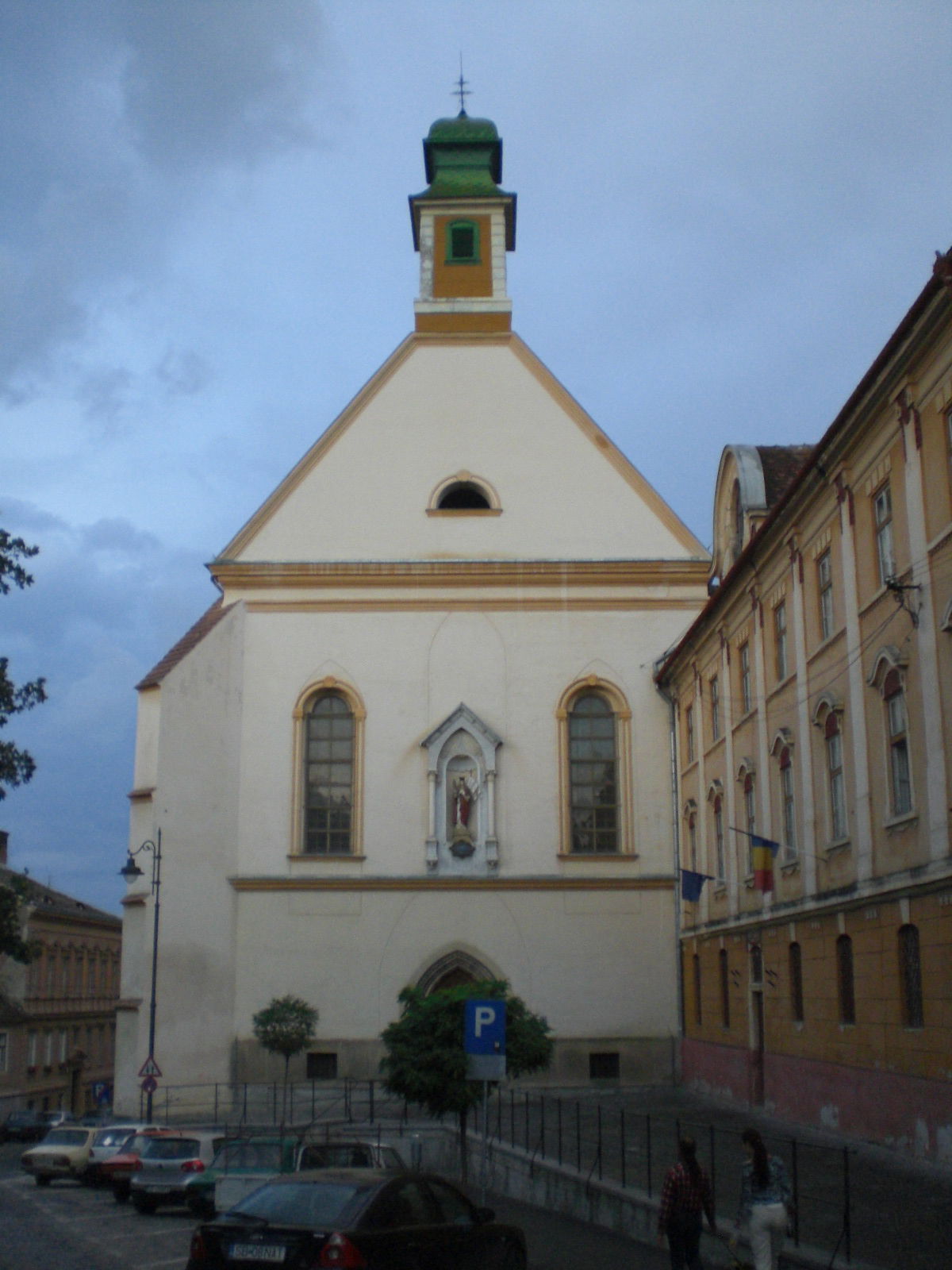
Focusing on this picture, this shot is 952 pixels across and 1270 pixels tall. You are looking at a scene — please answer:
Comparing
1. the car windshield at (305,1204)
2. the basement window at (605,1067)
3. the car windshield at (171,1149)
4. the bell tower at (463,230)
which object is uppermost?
the bell tower at (463,230)

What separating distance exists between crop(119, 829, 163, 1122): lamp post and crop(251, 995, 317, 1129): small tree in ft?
6.95

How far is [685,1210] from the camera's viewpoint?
11.2 meters

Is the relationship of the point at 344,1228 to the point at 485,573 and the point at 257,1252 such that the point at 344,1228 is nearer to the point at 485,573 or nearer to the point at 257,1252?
the point at 257,1252

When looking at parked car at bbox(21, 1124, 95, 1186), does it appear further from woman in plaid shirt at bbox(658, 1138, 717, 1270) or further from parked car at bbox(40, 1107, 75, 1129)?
parked car at bbox(40, 1107, 75, 1129)

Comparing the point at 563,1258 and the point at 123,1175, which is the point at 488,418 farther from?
the point at 563,1258

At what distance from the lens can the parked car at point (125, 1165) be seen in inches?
808

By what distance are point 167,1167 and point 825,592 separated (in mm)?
11871

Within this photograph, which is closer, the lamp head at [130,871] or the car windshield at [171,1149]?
the car windshield at [171,1149]

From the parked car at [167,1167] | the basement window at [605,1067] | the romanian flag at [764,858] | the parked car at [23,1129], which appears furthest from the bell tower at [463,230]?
the parked car at [23,1129]

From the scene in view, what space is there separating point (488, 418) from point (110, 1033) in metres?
44.4

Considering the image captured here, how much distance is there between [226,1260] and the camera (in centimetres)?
942

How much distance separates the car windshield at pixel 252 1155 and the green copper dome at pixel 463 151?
25999 millimetres

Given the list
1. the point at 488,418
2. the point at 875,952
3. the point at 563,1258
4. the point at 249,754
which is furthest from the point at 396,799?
the point at 563,1258

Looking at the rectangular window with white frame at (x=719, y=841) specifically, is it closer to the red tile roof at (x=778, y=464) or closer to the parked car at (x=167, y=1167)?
the red tile roof at (x=778, y=464)
